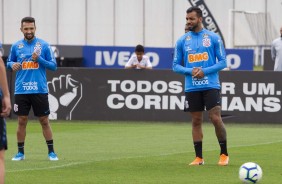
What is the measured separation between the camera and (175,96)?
908 inches

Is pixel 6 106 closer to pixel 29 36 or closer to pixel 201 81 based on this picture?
pixel 201 81

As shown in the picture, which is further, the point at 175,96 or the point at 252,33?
the point at 252,33

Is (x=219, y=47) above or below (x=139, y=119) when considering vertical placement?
above

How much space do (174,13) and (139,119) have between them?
22.6 meters

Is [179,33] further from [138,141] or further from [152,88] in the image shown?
[138,141]

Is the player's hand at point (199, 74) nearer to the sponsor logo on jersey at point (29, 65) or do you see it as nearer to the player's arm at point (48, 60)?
the player's arm at point (48, 60)

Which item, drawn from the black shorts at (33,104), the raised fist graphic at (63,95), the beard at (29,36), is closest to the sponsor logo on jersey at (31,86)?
the black shorts at (33,104)

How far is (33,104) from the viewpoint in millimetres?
14547

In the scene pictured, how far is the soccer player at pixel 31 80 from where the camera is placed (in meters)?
14.4

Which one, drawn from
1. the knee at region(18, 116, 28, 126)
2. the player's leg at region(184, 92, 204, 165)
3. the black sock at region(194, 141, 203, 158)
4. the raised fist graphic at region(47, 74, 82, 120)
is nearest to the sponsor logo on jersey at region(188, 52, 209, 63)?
the player's leg at region(184, 92, 204, 165)

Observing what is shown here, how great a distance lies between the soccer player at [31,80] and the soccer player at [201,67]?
218cm

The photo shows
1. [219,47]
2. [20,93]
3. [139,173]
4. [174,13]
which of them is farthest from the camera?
[174,13]

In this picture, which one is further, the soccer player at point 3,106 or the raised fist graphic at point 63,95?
the raised fist graphic at point 63,95

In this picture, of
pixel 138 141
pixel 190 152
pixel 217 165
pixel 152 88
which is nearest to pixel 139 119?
pixel 152 88
